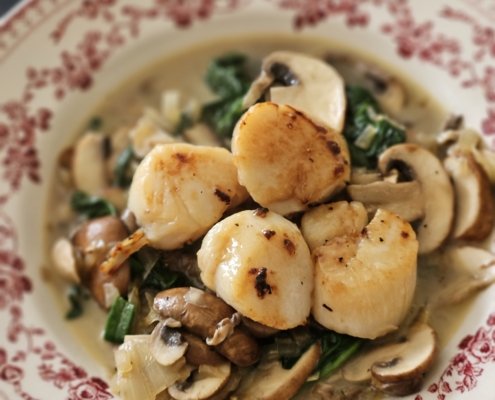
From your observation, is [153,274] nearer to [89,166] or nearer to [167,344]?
[167,344]

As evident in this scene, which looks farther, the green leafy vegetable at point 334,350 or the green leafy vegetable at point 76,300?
the green leafy vegetable at point 76,300

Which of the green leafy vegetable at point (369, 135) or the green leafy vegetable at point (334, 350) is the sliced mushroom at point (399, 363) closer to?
the green leafy vegetable at point (334, 350)

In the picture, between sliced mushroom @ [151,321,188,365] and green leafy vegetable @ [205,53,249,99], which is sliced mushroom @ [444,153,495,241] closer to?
green leafy vegetable @ [205,53,249,99]

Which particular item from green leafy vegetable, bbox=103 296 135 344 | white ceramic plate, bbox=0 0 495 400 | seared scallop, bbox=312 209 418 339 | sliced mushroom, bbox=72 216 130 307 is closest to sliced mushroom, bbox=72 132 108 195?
white ceramic plate, bbox=0 0 495 400

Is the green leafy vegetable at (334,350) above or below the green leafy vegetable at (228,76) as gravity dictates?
below

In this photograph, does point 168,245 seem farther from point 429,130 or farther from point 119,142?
point 429,130

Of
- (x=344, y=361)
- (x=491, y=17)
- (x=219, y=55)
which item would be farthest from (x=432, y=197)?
(x=219, y=55)

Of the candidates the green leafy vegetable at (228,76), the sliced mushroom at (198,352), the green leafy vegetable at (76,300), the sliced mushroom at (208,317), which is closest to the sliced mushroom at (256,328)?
the sliced mushroom at (208,317)

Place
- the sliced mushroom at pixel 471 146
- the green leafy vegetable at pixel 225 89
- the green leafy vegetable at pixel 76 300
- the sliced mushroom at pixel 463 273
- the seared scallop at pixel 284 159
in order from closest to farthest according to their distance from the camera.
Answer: the seared scallop at pixel 284 159 < the sliced mushroom at pixel 463 273 < the sliced mushroom at pixel 471 146 < the green leafy vegetable at pixel 76 300 < the green leafy vegetable at pixel 225 89
